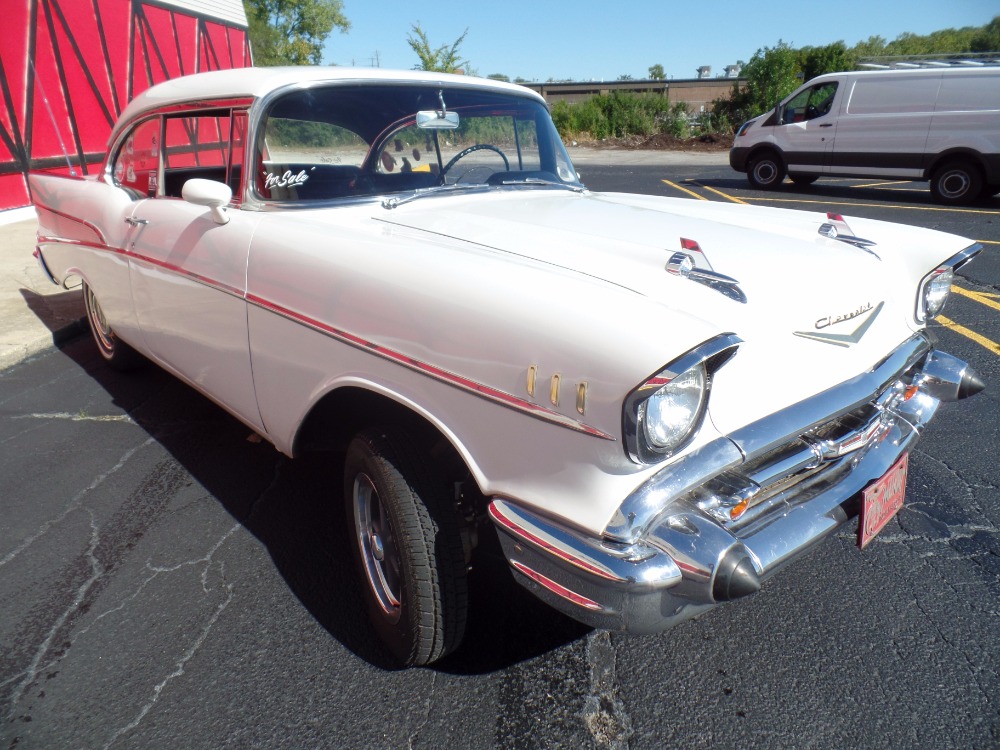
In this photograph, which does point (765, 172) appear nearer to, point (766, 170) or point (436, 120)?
point (766, 170)

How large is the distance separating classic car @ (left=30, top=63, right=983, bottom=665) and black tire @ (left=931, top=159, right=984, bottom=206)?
960 centimetres

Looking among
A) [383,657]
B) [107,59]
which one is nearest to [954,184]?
[383,657]

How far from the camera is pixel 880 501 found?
1.94 metres

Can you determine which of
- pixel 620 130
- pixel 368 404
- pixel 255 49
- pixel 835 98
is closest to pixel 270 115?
pixel 368 404

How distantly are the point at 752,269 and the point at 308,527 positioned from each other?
189 cm

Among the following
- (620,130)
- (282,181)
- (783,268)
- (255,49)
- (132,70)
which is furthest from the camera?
(255,49)

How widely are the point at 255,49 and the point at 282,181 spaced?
40.6m

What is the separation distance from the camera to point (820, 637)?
7.07 feet

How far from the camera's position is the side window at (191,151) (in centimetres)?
300

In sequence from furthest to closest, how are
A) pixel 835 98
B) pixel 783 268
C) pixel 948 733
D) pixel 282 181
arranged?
pixel 835 98, pixel 282 181, pixel 783 268, pixel 948 733

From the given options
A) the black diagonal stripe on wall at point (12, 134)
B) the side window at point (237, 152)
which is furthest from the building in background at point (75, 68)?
the side window at point (237, 152)

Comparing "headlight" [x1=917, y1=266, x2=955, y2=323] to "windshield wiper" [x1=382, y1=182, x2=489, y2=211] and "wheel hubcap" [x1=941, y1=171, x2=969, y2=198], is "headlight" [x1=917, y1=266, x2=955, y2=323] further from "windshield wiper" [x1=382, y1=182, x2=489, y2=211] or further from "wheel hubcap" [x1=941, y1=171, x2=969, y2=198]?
"wheel hubcap" [x1=941, y1=171, x2=969, y2=198]

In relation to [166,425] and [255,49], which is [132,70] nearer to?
[166,425]

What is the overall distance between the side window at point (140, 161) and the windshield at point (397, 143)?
1.04 meters
